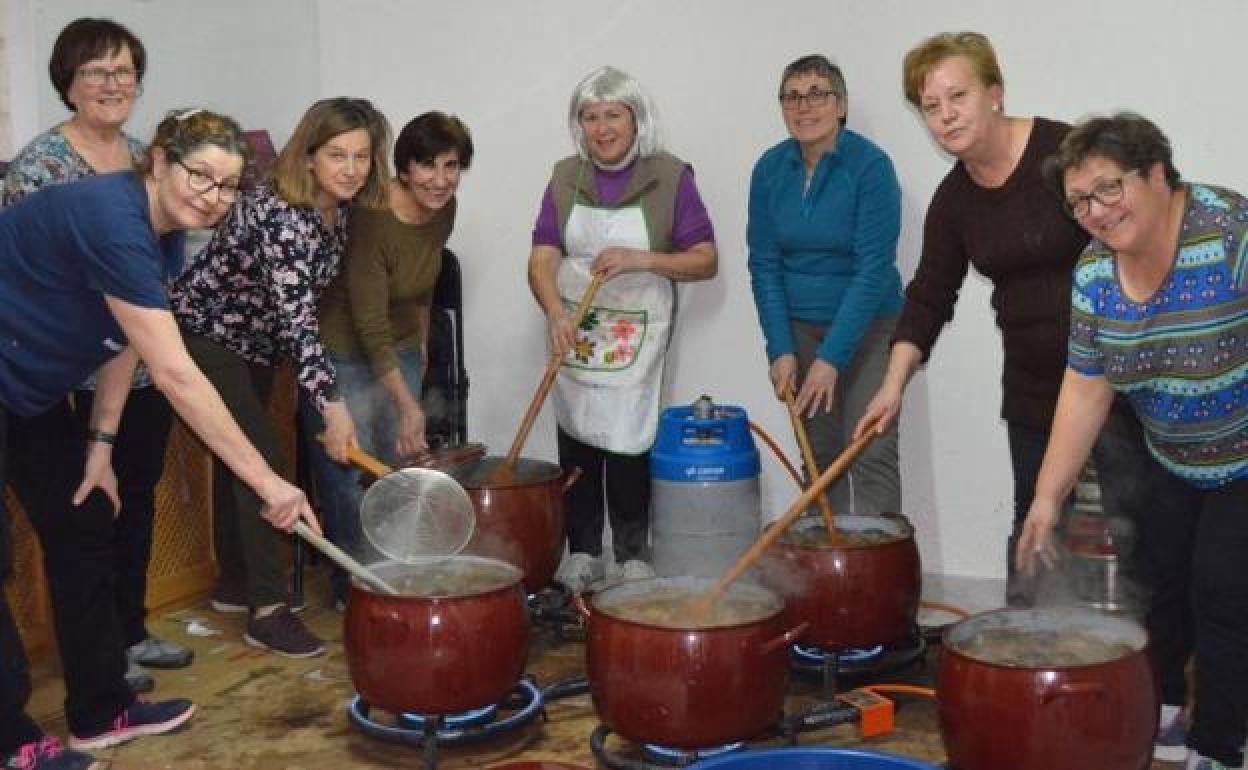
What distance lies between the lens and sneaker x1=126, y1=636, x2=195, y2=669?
2.98 m

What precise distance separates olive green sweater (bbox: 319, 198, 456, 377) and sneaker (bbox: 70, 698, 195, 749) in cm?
86

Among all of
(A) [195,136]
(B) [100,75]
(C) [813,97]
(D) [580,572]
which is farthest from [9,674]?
(C) [813,97]

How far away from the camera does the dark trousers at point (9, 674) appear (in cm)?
223

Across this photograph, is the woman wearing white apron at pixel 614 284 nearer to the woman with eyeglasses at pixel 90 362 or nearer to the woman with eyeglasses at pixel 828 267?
the woman with eyeglasses at pixel 828 267

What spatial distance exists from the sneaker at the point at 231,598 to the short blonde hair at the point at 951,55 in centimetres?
208

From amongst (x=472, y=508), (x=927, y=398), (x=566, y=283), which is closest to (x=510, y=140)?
(x=566, y=283)

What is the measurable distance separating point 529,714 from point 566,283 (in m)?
1.20

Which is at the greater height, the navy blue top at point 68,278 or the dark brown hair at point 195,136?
the dark brown hair at point 195,136

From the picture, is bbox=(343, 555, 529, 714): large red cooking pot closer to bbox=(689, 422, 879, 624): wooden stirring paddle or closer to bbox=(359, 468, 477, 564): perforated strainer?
bbox=(359, 468, 477, 564): perforated strainer

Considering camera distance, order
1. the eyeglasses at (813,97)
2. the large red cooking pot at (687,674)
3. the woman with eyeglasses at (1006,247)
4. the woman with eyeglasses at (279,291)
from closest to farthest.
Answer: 1. the large red cooking pot at (687,674)
2. the woman with eyeglasses at (1006,247)
3. the woman with eyeglasses at (279,291)
4. the eyeglasses at (813,97)

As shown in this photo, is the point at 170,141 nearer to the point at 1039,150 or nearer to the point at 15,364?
the point at 15,364

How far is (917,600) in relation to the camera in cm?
261

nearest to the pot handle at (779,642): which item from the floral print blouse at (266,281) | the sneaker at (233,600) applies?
the floral print blouse at (266,281)

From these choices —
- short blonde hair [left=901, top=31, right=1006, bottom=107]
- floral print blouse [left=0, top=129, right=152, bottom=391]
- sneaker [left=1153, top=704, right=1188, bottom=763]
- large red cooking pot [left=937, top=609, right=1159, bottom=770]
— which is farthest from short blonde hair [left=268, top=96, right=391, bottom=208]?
sneaker [left=1153, top=704, right=1188, bottom=763]
